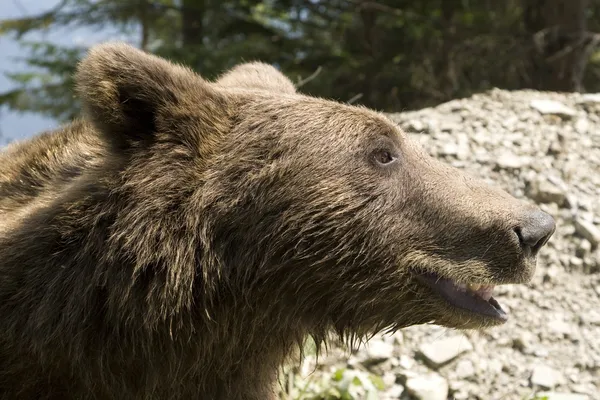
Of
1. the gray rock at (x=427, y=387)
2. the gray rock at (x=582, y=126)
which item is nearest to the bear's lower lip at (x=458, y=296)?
the gray rock at (x=427, y=387)

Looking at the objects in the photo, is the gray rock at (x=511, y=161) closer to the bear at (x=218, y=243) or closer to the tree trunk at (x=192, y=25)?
the bear at (x=218, y=243)

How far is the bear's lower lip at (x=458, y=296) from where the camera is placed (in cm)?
321

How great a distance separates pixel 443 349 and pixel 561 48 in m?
9.03

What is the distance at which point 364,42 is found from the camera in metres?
13.7

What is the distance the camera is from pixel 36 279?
3.11 meters

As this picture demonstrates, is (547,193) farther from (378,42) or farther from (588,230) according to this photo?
(378,42)

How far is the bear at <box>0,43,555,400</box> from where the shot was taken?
3.07 m

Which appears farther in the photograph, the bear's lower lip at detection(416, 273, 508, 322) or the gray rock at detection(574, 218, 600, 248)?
the gray rock at detection(574, 218, 600, 248)

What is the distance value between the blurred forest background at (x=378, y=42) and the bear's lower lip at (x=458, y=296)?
9006 millimetres

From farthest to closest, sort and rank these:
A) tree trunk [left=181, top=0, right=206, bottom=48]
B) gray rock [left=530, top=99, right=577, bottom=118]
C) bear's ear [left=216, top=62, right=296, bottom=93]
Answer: tree trunk [left=181, top=0, right=206, bottom=48] → gray rock [left=530, top=99, right=577, bottom=118] → bear's ear [left=216, top=62, right=296, bottom=93]

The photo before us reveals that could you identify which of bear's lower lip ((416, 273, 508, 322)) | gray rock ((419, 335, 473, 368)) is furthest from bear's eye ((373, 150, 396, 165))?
gray rock ((419, 335, 473, 368))

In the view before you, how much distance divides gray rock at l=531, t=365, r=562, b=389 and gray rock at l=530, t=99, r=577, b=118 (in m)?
2.98

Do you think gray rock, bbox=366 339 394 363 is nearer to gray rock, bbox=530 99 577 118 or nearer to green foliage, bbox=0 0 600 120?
gray rock, bbox=530 99 577 118

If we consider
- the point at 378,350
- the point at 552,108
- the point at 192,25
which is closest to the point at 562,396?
the point at 378,350
